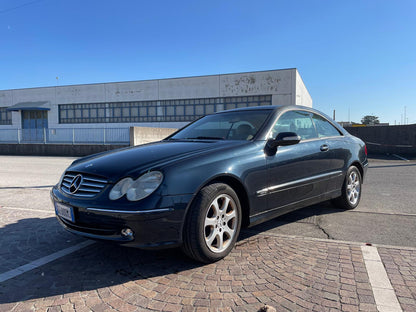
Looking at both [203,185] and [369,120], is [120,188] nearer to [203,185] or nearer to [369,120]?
[203,185]

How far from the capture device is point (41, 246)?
361 centimetres

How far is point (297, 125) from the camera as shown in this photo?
14.3 feet

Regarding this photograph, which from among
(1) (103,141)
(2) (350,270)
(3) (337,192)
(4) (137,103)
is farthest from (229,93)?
(2) (350,270)

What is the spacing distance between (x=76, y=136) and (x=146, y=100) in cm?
1282

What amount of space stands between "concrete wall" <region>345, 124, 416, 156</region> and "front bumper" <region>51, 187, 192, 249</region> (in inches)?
761

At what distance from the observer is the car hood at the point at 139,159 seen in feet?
9.48

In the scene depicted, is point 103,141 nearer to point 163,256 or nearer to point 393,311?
point 163,256

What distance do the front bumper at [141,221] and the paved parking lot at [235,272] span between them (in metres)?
0.36

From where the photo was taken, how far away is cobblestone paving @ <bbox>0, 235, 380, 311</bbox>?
2379 millimetres

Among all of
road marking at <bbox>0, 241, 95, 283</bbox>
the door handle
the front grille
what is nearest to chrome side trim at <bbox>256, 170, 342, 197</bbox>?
the door handle

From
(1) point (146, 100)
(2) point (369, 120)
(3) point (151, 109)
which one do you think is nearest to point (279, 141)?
(3) point (151, 109)

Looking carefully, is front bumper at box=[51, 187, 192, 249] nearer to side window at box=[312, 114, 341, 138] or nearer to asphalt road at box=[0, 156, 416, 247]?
asphalt road at box=[0, 156, 416, 247]

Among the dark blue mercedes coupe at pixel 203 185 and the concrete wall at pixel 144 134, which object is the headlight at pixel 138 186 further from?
the concrete wall at pixel 144 134

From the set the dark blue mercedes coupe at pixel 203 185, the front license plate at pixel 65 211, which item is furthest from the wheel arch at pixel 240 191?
the front license plate at pixel 65 211
